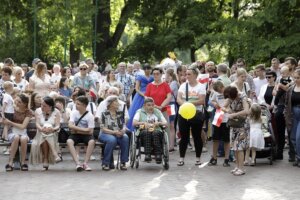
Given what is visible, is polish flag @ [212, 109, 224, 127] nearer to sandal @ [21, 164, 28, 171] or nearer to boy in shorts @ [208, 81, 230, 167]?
boy in shorts @ [208, 81, 230, 167]

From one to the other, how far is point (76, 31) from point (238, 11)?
7.63 metres

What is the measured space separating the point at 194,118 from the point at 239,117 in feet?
3.81

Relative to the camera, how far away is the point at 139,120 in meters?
14.6

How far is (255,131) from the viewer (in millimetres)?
14859

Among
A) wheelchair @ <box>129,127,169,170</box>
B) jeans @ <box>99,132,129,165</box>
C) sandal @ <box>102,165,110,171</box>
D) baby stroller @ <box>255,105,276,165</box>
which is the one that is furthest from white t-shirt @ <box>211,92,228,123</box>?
sandal @ <box>102,165,110,171</box>

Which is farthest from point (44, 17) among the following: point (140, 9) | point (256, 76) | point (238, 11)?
point (256, 76)

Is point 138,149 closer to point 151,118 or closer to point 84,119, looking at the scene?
point 151,118

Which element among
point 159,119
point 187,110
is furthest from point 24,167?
point 187,110

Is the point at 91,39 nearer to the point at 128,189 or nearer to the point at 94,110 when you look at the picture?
the point at 94,110

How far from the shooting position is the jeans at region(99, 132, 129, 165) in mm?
14297

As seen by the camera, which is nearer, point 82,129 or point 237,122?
point 237,122

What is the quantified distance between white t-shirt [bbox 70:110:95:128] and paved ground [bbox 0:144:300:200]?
786 mm

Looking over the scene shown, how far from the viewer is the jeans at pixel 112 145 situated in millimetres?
14297

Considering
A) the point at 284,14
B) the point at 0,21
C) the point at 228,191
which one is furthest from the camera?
the point at 0,21
